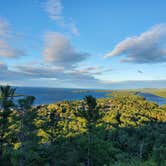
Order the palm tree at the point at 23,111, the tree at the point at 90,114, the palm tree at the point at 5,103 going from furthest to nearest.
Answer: the tree at the point at 90,114
the palm tree at the point at 23,111
the palm tree at the point at 5,103

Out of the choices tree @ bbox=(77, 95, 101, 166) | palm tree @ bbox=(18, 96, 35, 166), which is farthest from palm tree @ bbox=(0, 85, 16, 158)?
tree @ bbox=(77, 95, 101, 166)

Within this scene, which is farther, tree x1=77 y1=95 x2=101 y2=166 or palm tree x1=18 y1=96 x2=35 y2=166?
tree x1=77 y1=95 x2=101 y2=166

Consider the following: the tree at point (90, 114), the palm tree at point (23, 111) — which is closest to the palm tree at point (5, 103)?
the palm tree at point (23, 111)

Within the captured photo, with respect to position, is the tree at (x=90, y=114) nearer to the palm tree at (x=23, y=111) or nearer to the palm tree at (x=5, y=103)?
the palm tree at (x=23, y=111)

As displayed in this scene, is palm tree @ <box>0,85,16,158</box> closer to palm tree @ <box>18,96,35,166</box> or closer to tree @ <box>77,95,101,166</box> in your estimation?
palm tree @ <box>18,96,35,166</box>

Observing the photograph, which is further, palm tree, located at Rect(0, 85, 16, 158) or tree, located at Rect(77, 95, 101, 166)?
tree, located at Rect(77, 95, 101, 166)

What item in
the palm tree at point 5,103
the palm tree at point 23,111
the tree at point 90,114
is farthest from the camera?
the tree at point 90,114

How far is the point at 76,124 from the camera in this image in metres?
66.7

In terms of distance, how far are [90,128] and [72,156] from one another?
400cm

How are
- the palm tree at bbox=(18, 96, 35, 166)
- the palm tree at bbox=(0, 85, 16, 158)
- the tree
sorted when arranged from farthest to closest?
the tree
the palm tree at bbox=(18, 96, 35, 166)
the palm tree at bbox=(0, 85, 16, 158)

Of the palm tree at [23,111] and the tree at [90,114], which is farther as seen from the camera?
the tree at [90,114]

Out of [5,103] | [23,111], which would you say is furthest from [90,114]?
[5,103]

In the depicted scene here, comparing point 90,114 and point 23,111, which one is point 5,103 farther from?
point 90,114

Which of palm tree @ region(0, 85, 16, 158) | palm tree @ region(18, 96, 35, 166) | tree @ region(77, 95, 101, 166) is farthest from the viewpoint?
tree @ region(77, 95, 101, 166)
